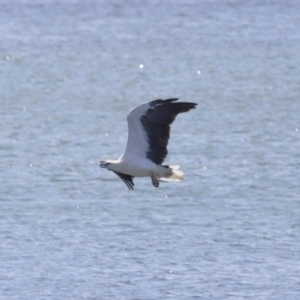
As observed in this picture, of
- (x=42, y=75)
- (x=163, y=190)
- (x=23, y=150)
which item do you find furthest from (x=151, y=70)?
(x=163, y=190)

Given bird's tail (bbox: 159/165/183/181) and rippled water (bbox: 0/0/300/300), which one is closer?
bird's tail (bbox: 159/165/183/181)

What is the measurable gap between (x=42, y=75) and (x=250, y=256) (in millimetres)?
14475

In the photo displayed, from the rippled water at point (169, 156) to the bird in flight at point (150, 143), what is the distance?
2158 mm

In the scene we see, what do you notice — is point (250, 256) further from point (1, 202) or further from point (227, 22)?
point (227, 22)

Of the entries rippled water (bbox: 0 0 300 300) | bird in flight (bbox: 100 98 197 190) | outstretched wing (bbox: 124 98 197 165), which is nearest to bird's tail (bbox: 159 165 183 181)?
bird in flight (bbox: 100 98 197 190)

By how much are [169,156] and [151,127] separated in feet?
26.2

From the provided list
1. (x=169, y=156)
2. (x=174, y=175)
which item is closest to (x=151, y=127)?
(x=174, y=175)

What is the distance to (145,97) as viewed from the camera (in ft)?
82.0

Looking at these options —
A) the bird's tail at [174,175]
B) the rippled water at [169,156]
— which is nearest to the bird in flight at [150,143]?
the bird's tail at [174,175]

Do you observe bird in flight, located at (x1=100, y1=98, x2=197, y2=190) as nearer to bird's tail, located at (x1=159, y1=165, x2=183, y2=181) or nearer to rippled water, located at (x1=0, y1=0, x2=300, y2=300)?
bird's tail, located at (x1=159, y1=165, x2=183, y2=181)

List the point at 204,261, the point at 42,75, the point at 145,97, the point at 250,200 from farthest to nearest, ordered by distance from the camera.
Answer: the point at 42,75 < the point at 145,97 < the point at 250,200 < the point at 204,261

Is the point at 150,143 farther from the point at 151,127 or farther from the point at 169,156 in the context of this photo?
the point at 169,156

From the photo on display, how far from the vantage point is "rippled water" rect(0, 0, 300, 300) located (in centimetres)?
1387

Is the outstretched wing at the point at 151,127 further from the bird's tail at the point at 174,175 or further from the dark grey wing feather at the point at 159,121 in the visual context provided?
the bird's tail at the point at 174,175
